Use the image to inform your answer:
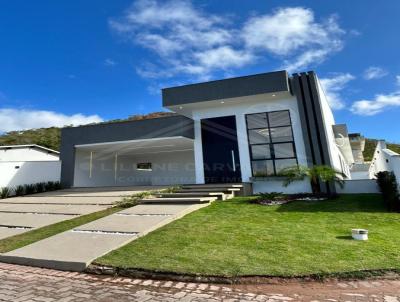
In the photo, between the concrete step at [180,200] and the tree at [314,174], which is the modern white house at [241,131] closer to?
the tree at [314,174]

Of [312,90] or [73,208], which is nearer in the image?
[73,208]

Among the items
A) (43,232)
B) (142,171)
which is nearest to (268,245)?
(43,232)

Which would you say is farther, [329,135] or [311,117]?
[329,135]

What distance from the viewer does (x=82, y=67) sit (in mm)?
15391

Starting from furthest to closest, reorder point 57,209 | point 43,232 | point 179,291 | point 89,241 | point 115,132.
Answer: point 115,132 < point 57,209 < point 43,232 < point 89,241 < point 179,291

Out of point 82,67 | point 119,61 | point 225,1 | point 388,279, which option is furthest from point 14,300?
point 82,67

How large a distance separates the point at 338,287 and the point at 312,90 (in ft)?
37.3

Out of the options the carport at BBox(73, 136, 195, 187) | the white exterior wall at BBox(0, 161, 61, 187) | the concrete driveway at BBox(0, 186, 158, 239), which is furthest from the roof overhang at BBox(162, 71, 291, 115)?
the white exterior wall at BBox(0, 161, 61, 187)

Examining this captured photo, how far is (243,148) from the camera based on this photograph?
14180 millimetres

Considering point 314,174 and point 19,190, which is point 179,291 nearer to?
point 314,174

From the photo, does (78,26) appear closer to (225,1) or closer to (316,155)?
(225,1)

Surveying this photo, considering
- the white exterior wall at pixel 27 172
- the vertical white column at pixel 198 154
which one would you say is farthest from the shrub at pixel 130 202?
the white exterior wall at pixel 27 172

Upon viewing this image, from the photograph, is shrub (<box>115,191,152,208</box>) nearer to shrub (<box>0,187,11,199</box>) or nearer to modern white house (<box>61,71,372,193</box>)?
modern white house (<box>61,71,372,193</box>)

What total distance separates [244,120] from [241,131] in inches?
25.0
